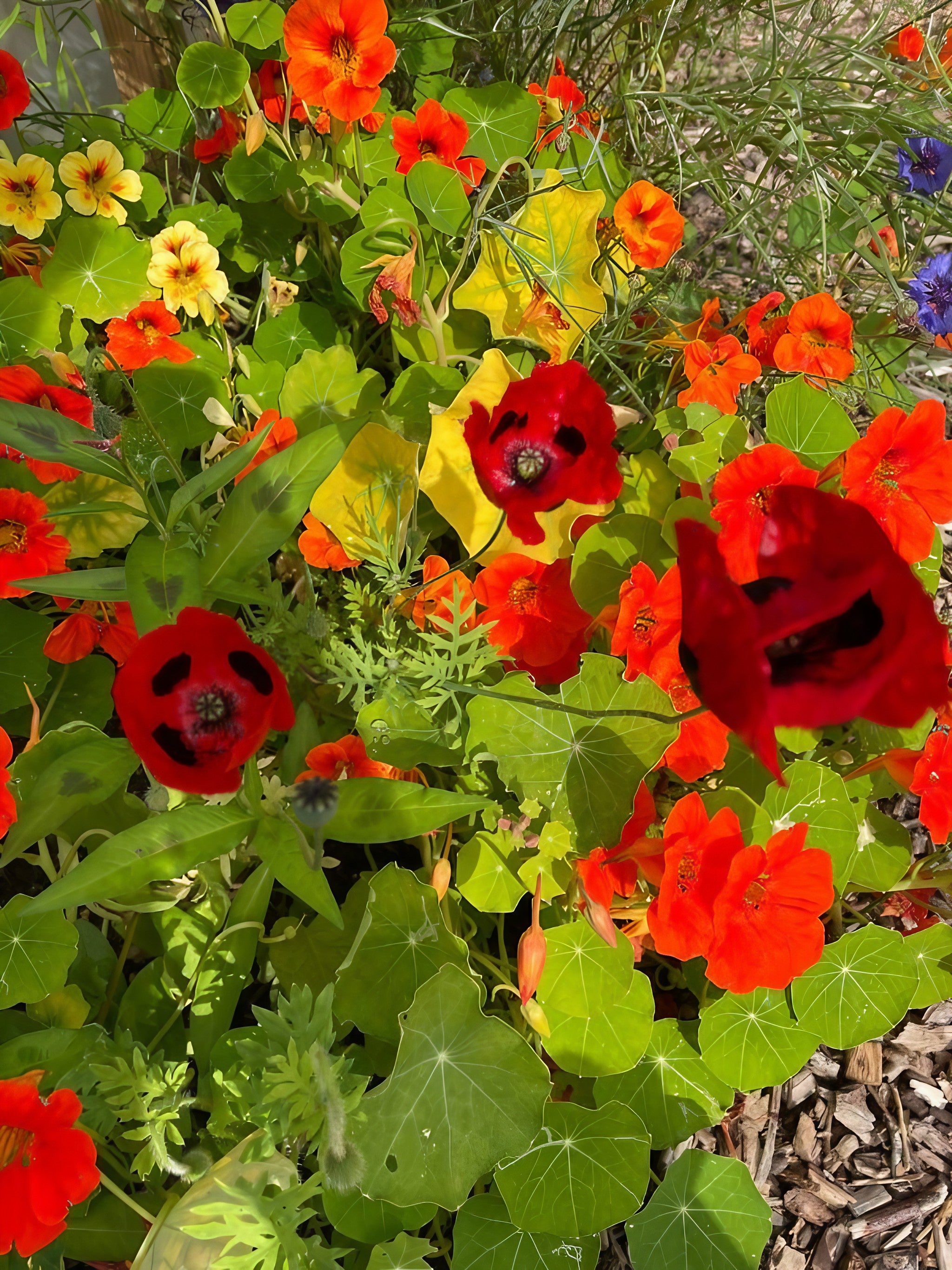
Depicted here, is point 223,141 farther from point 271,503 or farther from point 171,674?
point 171,674

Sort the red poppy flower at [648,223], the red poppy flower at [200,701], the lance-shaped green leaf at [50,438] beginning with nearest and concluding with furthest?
the red poppy flower at [200,701], the lance-shaped green leaf at [50,438], the red poppy flower at [648,223]

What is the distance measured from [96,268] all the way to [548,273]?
0.85 m

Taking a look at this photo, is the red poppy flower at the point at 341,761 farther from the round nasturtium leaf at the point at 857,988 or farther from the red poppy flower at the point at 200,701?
the round nasturtium leaf at the point at 857,988

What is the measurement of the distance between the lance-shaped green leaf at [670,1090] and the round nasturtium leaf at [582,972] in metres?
0.17

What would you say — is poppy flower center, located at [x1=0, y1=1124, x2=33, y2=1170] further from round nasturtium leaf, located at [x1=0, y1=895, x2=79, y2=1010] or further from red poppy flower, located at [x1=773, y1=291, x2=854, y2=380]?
red poppy flower, located at [x1=773, y1=291, x2=854, y2=380]

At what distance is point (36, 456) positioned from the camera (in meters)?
0.94

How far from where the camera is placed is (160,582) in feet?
3.24

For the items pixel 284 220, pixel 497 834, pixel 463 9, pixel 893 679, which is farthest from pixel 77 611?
pixel 463 9

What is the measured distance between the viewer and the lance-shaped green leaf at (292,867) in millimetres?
880

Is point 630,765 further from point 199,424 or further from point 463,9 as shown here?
point 463,9

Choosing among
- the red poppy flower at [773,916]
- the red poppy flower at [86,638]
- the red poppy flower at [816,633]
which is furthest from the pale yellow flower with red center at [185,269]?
the red poppy flower at [773,916]

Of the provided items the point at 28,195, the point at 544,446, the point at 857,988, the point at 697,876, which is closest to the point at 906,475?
the point at 544,446

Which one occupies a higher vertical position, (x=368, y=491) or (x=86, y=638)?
(x=368, y=491)

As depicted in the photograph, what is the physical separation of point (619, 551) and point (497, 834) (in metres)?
0.50
